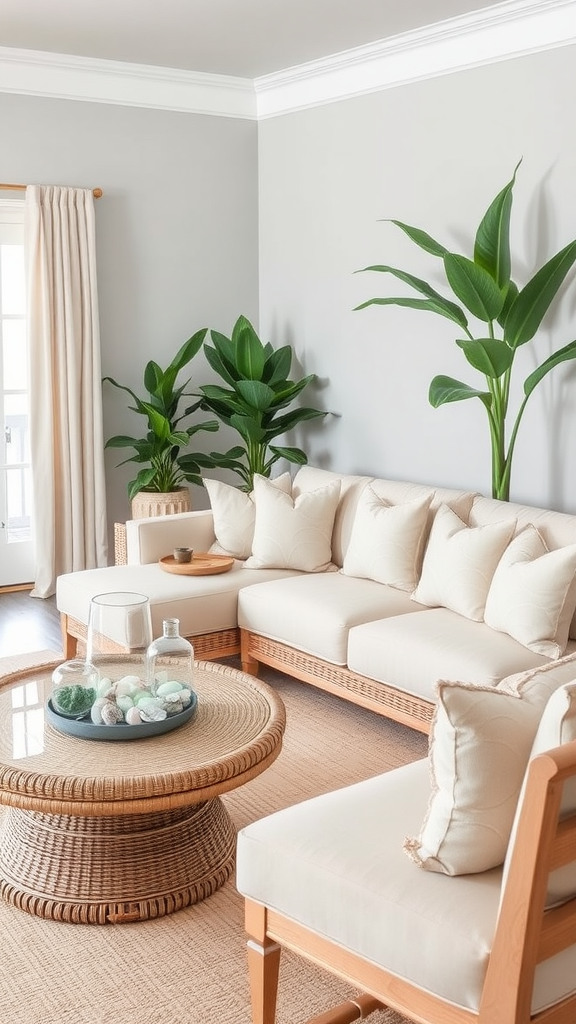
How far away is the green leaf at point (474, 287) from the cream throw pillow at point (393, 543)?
771mm

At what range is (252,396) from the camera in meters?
5.38

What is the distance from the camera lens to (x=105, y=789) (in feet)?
7.93

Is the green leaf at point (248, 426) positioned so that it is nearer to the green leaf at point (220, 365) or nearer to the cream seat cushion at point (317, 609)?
the green leaf at point (220, 365)

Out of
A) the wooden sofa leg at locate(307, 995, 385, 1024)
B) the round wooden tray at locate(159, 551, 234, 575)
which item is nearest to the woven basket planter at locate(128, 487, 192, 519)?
the round wooden tray at locate(159, 551, 234, 575)

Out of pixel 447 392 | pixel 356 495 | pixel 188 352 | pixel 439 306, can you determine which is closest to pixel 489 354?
pixel 447 392

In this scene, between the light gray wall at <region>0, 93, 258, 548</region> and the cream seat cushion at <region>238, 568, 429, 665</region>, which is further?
the light gray wall at <region>0, 93, 258, 548</region>

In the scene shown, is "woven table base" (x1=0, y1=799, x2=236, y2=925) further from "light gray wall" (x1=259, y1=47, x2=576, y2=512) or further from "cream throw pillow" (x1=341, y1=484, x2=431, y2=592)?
"light gray wall" (x1=259, y1=47, x2=576, y2=512)

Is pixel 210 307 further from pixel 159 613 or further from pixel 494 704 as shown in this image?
pixel 494 704

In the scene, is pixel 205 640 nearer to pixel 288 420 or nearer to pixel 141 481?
pixel 141 481

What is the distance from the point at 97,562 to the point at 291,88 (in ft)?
9.11

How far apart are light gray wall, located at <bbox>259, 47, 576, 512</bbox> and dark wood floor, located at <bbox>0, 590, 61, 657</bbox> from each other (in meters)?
1.70

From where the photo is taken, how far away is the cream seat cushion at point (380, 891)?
5.69ft

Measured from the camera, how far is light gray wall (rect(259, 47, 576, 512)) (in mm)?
4336

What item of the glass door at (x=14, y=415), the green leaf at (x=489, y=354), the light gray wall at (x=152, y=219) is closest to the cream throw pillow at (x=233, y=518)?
the green leaf at (x=489, y=354)
